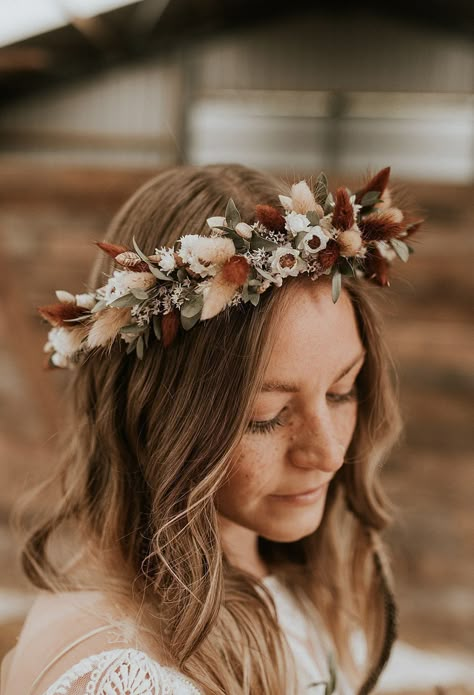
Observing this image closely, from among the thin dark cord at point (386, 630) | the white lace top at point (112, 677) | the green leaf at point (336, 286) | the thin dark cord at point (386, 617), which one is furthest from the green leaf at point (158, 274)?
the thin dark cord at point (386, 630)

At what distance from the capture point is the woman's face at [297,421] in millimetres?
919

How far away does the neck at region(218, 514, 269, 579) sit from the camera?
3.75 feet

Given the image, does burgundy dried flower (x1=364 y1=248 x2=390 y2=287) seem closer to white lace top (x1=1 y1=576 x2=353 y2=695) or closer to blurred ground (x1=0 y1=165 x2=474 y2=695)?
white lace top (x1=1 y1=576 x2=353 y2=695)

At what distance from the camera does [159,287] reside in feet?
3.10

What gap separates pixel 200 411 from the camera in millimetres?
919

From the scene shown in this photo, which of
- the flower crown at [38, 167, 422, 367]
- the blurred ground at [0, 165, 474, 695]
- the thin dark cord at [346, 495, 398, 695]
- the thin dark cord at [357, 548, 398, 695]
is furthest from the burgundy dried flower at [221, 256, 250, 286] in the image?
the blurred ground at [0, 165, 474, 695]

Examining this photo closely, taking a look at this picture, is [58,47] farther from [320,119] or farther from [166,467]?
[166,467]

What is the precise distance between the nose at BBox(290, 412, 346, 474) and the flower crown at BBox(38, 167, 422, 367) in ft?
0.54

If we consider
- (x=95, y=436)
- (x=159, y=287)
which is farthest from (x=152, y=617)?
(x=159, y=287)

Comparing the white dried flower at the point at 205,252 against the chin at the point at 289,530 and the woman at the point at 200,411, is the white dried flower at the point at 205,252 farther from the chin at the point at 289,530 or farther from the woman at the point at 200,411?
the chin at the point at 289,530

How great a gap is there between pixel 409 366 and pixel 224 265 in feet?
8.99

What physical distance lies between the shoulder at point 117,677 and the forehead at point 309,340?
0.36 meters

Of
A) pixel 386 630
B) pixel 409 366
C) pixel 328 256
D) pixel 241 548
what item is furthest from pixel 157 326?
pixel 409 366

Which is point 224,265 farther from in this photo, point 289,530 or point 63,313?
point 289,530
